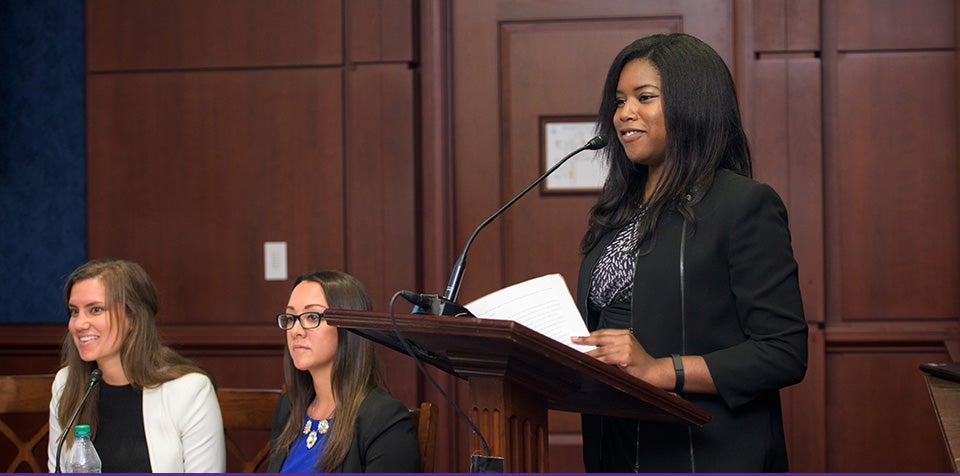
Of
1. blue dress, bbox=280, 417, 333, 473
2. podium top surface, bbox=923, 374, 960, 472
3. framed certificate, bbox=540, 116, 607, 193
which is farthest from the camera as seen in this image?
framed certificate, bbox=540, 116, 607, 193

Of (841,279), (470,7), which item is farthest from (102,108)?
(841,279)

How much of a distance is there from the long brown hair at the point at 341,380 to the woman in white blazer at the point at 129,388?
0.84 ft

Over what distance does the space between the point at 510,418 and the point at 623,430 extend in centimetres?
45

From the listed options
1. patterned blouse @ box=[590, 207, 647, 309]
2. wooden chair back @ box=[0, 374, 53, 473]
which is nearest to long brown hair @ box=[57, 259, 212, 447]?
wooden chair back @ box=[0, 374, 53, 473]

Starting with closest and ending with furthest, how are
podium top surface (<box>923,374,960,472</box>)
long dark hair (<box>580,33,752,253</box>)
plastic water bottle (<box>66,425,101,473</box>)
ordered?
long dark hair (<box>580,33,752,253</box>) → podium top surface (<box>923,374,960,472</box>) → plastic water bottle (<box>66,425,101,473</box>)

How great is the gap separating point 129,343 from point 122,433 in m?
0.23

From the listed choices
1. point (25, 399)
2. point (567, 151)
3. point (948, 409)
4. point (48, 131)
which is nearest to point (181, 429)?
point (25, 399)

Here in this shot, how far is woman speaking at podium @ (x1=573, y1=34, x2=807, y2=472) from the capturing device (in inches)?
70.9

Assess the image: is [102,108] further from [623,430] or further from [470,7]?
[623,430]

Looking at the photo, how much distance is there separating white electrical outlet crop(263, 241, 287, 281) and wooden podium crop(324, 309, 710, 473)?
101 inches

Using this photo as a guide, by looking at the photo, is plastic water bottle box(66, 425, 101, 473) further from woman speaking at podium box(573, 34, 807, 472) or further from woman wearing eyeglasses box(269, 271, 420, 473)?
woman speaking at podium box(573, 34, 807, 472)

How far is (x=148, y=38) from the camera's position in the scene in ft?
13.8

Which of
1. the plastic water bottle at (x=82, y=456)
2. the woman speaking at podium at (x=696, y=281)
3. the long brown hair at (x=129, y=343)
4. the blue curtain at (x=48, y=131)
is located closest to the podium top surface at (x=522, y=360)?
the woman speaking at podium at (x=696, y=281)

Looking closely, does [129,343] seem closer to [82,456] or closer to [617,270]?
[82,456]
